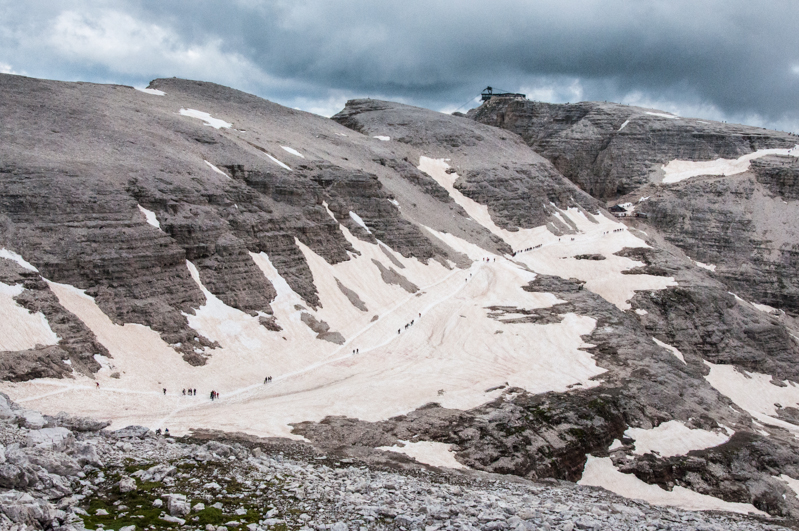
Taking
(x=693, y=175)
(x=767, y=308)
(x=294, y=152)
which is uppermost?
(x=294, y=152)

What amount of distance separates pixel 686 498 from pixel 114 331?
33.0 meters

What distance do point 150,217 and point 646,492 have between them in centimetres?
3643

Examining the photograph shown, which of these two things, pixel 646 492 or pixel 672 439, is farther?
pixel 672 439

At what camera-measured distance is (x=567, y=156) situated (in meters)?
131

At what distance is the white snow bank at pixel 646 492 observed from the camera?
30.9 m

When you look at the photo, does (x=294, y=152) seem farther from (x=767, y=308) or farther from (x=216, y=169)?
(x=767, y=308)

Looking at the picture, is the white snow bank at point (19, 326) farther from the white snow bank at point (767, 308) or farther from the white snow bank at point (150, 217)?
the white snow bank at point (767, 308)

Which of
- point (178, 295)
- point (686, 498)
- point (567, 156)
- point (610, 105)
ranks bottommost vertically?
point (686, 498)

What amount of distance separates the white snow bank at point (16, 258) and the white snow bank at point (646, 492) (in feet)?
109

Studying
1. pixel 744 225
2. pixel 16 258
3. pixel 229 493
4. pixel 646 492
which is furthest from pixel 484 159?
pixel 229 493

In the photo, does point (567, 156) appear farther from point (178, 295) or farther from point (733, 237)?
point (178, 295)

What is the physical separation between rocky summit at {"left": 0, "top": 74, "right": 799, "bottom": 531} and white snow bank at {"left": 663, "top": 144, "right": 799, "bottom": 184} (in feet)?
123

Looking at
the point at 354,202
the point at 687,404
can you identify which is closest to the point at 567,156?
the point at 354,202

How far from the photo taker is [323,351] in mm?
47312
